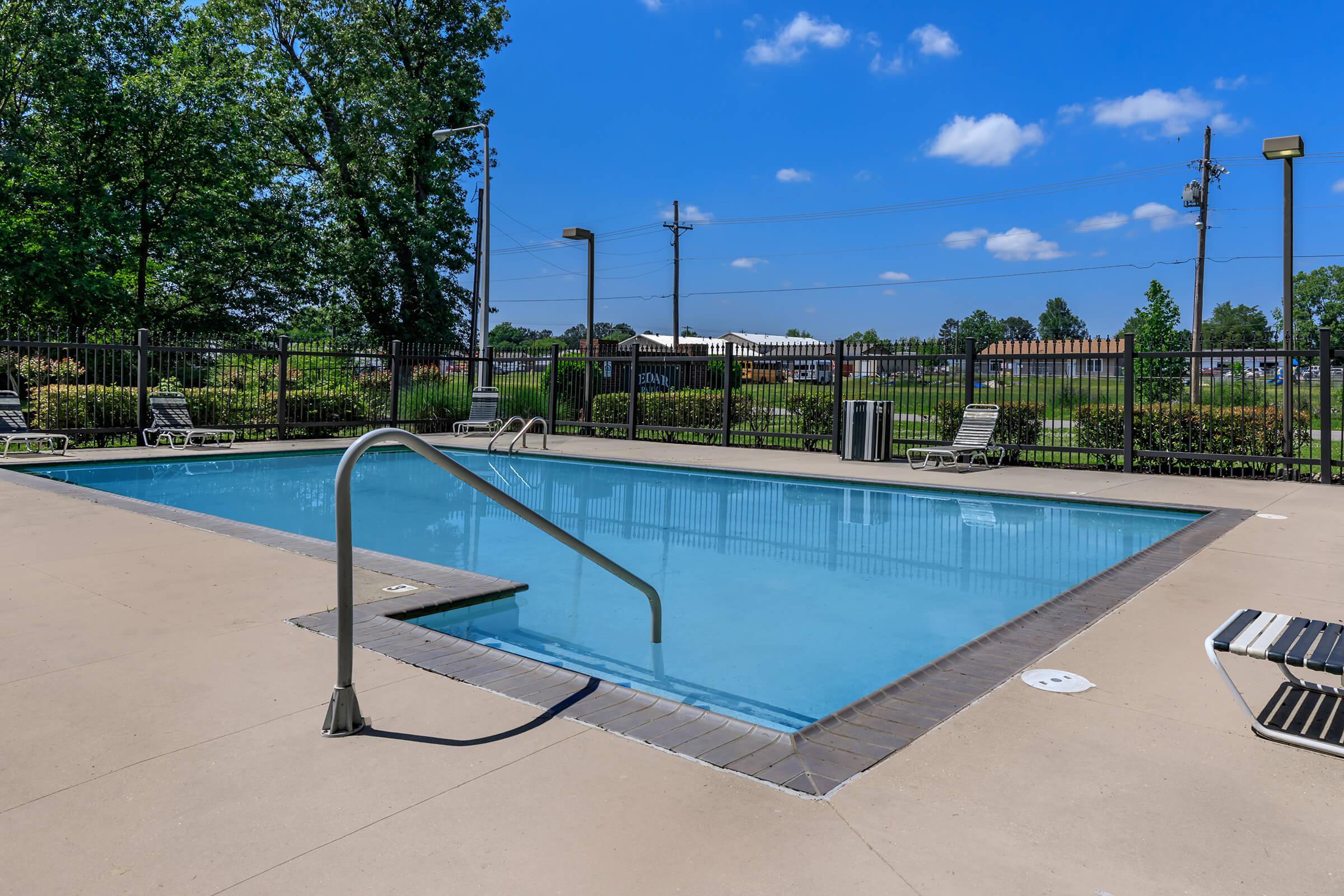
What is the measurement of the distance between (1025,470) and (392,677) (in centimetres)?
1132

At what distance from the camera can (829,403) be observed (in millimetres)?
15812

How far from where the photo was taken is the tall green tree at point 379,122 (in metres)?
26.2

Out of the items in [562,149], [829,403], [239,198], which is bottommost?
[829,403]

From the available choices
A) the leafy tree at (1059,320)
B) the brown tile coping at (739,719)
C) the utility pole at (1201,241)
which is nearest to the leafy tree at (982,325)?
the leafy tree at (1059,320)

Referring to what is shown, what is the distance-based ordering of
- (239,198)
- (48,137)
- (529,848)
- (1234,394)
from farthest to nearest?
(239,198) → (48,137) → (1234,394) → (529,848)

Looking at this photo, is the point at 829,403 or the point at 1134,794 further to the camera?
the point at 829,403

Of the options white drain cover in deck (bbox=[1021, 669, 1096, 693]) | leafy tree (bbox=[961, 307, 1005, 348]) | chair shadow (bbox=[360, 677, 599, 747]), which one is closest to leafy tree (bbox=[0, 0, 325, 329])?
chair shadow (bbox=[360, 677, 599, 747])

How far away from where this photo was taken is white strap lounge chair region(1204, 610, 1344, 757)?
2.83 meters

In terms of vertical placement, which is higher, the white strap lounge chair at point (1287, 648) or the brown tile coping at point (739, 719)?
the white strap lounge chair at point (1287, 648)

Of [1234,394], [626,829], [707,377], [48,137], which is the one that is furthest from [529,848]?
[48,137]

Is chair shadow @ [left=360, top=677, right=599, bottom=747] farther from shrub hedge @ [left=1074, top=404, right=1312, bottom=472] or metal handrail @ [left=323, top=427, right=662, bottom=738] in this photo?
shrub hedge @ [left=1074, top=404, right=1312, bottom=472]

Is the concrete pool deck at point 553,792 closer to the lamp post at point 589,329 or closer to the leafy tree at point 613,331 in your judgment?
the lamp post at point 589,329

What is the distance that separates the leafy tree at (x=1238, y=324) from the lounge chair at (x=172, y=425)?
111 m

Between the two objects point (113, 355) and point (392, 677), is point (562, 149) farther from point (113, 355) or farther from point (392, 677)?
point (392, 677)
